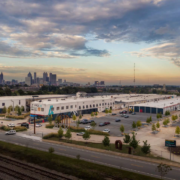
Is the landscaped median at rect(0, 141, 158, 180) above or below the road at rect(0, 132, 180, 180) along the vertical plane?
above

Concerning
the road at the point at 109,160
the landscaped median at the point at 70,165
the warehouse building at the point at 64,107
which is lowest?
the road at the point at 109,160

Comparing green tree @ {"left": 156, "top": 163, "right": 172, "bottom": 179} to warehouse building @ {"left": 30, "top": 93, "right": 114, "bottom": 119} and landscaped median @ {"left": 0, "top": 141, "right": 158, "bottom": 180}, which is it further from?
warehouse building @ {"left": 30, "top": 93, "right": 114, "bottom": 119}

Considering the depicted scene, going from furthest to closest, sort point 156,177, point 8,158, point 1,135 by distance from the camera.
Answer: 1. point 1,135
2. point 8,158
3. point 156,177

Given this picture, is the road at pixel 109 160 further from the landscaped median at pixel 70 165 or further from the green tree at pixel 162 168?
the landscaped median at pixel 70 165

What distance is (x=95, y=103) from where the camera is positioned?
216 ft

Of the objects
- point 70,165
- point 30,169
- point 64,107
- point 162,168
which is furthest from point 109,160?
point 64,107

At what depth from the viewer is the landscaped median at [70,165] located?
17.7 meters

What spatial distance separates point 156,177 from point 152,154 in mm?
7102

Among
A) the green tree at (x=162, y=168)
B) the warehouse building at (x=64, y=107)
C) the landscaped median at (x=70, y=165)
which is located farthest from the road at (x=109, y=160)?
the warehouse building at (x=64, y=107)

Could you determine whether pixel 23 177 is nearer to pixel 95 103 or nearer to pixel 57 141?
pixel 57 141

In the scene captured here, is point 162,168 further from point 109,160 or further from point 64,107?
point 64,107

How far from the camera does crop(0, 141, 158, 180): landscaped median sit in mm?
17703

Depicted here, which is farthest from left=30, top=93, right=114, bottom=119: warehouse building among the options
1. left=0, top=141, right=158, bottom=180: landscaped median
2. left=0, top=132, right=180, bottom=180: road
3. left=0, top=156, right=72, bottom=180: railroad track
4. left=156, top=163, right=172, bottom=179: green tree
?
left=156, top=163, right=172, bottom=179: green tree

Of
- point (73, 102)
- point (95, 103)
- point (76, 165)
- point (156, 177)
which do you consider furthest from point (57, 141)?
point (95, 103)
